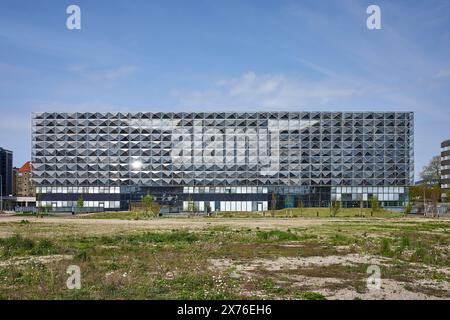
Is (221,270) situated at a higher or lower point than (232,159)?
lower

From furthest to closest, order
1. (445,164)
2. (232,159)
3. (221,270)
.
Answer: (445,164) → (232,159) → (221,270)

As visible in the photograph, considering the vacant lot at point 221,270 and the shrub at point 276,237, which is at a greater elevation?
the vacant lot at point 221,270

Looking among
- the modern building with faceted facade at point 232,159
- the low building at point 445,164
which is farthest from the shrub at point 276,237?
the low building at point 445,164

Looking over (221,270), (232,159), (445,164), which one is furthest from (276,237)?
(445,164)

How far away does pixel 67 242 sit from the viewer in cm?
3312

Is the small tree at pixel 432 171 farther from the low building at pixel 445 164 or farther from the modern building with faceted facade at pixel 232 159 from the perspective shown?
the modern building with faceted facade at pixel 232 159

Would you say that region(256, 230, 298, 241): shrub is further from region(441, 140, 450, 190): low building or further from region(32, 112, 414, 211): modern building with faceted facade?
region(441, 140, 450, 190): low building

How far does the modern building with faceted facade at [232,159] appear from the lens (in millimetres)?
120312

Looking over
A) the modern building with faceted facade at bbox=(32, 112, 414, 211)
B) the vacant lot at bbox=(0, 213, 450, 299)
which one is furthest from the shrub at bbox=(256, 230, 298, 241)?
the modern building with faceted facade at bbox=(32, 112, 414, 211)

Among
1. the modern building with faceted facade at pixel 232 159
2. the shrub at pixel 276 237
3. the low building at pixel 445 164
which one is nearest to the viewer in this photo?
the shrub at pixel 276 237

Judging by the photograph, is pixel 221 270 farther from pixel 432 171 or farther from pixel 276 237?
pixel 432 171

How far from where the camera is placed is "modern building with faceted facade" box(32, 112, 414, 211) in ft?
395

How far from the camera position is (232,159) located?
4749 inches

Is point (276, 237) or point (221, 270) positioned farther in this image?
point (276, 237)
